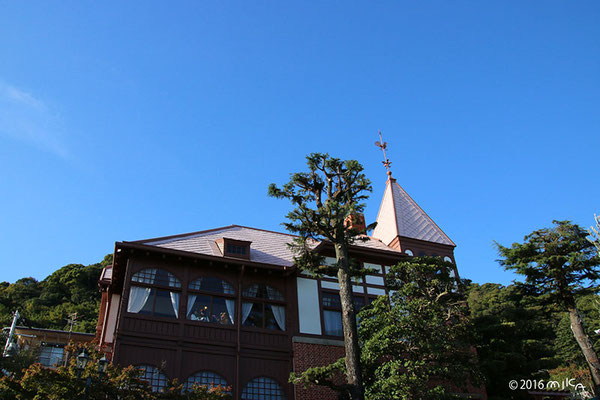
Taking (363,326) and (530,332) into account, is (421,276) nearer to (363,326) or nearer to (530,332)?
(363,326)

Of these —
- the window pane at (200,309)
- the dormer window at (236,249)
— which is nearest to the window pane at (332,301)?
the dormer window at (236,249)

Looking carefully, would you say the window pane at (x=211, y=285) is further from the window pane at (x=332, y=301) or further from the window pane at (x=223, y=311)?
the window pane at (x=332, y=301)

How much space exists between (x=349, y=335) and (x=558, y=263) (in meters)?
12.6

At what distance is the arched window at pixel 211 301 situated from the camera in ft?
62.7

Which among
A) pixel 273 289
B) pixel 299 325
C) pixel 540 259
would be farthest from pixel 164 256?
pixel 540 259

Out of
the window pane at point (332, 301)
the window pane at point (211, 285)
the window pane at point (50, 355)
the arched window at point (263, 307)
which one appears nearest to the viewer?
the window pane at point (211, 285)

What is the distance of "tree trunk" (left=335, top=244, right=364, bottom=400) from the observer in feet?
48.2

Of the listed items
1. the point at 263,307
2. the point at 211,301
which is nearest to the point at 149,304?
the point at 211,301

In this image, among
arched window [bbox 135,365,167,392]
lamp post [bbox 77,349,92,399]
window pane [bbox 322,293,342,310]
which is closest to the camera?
lamp post [bbox 77,349,92,399]

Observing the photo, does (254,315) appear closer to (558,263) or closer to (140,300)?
(140,300)

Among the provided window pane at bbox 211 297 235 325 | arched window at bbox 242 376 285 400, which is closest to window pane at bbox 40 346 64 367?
window pane at bbox 211 297 235 325

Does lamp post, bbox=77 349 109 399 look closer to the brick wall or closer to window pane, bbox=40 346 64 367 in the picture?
the brick wall

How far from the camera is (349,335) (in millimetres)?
15641

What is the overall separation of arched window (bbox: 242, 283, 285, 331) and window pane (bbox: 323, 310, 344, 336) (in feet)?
6.09
